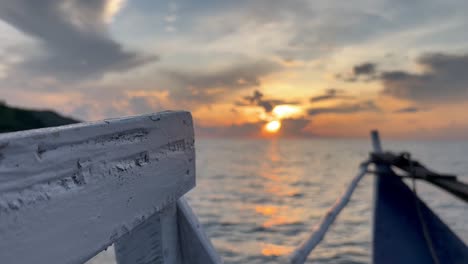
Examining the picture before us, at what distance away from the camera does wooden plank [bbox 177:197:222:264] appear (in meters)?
1.53

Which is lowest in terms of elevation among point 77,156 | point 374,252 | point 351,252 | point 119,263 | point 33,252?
point 351,252

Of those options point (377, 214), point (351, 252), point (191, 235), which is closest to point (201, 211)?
point (351, 252)

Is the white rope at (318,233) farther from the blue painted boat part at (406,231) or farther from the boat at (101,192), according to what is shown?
the boat at (101,192)

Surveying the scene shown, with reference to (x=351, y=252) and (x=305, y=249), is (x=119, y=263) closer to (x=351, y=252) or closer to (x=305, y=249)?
(x=305, y=249)

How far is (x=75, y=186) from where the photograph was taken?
79cm

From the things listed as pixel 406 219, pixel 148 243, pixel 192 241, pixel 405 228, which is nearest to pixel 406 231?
pixel 405 228

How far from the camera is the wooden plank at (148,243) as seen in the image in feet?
4.66

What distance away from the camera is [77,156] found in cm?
80

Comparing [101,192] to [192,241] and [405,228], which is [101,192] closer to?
[192,241]

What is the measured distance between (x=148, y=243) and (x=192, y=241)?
20 centimetres

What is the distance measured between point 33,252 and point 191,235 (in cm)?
89

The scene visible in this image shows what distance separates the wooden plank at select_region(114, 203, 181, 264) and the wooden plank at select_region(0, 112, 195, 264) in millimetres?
245

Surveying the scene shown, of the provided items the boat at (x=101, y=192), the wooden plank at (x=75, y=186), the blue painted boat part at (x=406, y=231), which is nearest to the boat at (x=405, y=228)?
the blue painted boat part at (x=406, y=231)

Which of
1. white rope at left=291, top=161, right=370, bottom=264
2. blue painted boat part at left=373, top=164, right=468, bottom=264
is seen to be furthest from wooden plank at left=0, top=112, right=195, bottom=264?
blue painted boat part at left=373, top=164, right=468, bottom=264
